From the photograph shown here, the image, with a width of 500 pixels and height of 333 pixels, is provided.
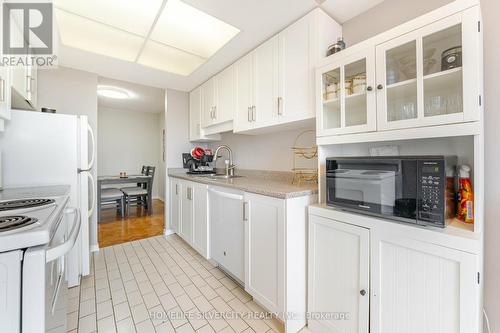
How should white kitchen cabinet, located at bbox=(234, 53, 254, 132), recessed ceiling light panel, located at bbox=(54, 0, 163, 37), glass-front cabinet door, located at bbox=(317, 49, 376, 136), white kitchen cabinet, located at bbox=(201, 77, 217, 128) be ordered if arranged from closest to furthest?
glass-front cabinet door, located at bbox=(317, 49, 376, 136)
recessed ceiling light panel, located at bbox=(54, 0, 163, 37)
white kitchen cabinet, located at bbox=(234, 53, 254, 132)
white kitchen cabinet, located at bbox=(201, 77, 217, 128)

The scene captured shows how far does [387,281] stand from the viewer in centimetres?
102

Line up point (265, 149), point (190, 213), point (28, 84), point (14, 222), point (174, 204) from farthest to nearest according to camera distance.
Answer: point (174, 204), point (190, 213), point (265, 149), point (28, 84), point (14, 222)

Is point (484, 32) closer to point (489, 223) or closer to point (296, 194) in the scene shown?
point (489, 223)

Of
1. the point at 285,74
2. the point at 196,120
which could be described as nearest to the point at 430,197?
the point at 285,74

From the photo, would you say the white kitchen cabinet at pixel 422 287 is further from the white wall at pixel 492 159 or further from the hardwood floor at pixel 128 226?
the hardwood floor at pixel 128 226

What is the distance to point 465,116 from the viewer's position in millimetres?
875

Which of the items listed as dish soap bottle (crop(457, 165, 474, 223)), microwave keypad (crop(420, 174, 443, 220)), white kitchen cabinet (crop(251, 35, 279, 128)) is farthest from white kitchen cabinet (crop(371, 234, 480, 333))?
white kitchen cabinet (crop(251, 35, 279, 128))

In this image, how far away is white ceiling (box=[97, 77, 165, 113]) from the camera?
3.47 m

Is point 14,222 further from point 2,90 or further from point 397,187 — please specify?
point 397,187

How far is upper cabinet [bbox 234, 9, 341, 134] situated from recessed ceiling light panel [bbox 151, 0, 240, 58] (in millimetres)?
334

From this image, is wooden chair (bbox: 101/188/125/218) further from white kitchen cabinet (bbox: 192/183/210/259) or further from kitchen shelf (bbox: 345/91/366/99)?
kitchen shelf (bbox: 345/91/366/99)

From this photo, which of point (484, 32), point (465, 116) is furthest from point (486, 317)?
point (484, 32)

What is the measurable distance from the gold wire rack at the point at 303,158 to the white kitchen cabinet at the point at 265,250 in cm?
48

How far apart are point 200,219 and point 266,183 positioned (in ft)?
3.07
